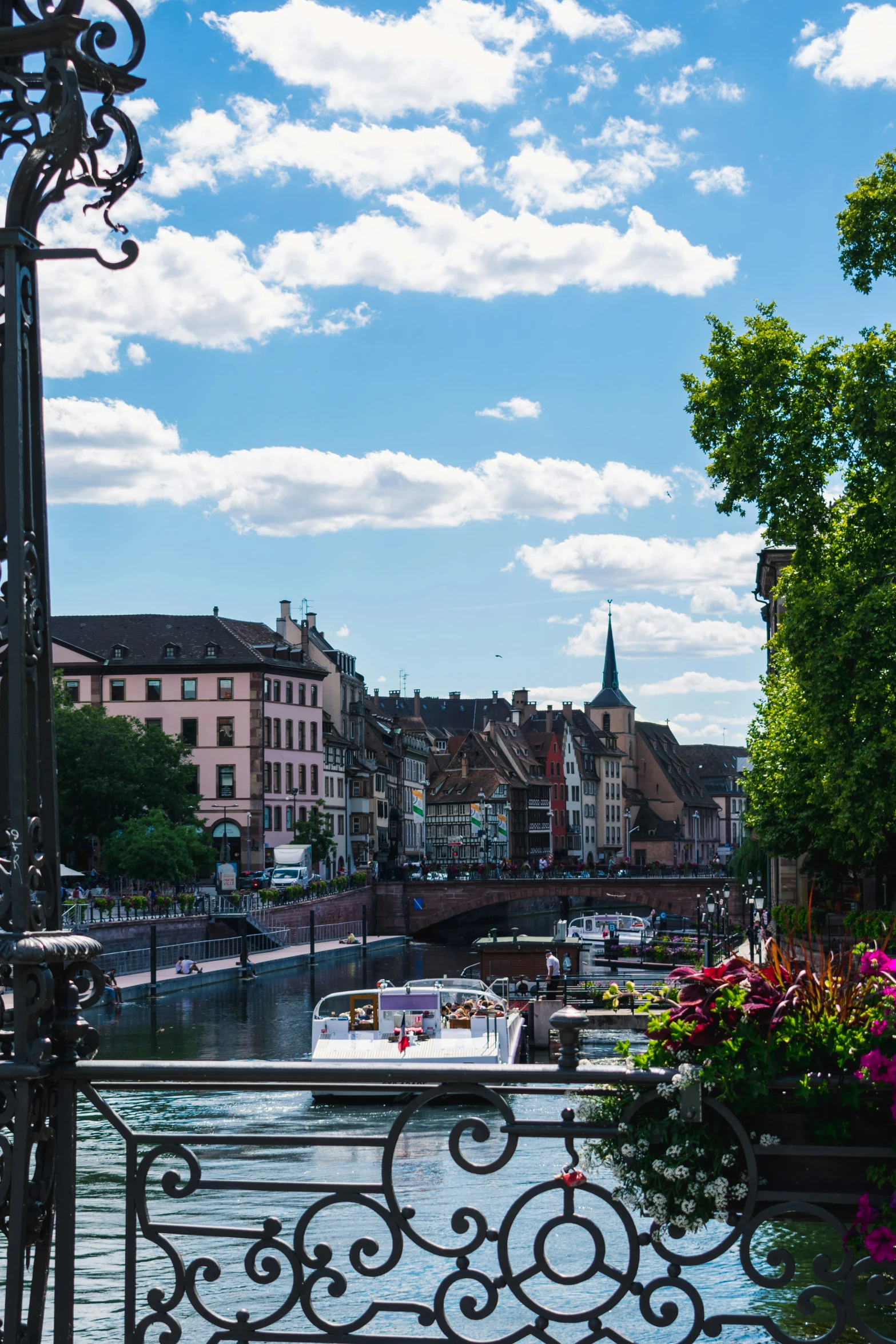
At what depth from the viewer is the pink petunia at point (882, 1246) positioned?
13.1 feet

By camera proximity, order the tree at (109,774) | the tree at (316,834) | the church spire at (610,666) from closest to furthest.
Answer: the tree at (109,774) < the tree at (316,834) < the church spire at (610,666)

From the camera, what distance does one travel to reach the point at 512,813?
453 ft

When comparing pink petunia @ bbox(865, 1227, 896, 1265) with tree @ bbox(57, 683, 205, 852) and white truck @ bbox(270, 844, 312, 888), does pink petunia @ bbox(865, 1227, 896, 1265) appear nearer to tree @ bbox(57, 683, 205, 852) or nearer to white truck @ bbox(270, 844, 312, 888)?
tree @ bbox(57, 683, 205, 852)

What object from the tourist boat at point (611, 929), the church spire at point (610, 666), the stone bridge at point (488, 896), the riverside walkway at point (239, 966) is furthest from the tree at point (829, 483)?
the church spire at point (610, 666)

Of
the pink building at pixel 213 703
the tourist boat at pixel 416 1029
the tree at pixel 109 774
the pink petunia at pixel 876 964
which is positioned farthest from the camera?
the pink building at pixel 213 703

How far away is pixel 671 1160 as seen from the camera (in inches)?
Result: 163

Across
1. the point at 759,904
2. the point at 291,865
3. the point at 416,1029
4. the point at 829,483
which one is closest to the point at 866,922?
the point at 829,483

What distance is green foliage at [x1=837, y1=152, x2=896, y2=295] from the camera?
26.7 metres

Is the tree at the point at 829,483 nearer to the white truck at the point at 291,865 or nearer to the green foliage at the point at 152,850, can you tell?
the green foliage at the point at 152,850

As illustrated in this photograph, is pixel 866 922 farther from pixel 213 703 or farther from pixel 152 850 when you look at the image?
pixel 213 703

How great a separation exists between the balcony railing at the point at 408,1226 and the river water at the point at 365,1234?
5 centimetres

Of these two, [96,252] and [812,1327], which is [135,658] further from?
[96,252]

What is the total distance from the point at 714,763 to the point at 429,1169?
565ft

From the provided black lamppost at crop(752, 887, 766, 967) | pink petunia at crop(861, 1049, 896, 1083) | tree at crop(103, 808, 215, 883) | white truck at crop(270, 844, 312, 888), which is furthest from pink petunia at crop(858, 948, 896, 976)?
white truck at crop(270, 844, 312, 888)
